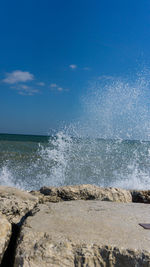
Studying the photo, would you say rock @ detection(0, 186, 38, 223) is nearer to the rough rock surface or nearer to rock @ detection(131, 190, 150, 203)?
the rough rock surface

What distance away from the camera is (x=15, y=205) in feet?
8.86

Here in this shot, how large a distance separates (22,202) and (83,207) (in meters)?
0.69

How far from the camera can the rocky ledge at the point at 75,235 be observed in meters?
1.68

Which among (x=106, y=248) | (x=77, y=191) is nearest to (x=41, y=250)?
(x=106, y=248)

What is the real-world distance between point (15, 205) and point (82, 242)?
117 cm

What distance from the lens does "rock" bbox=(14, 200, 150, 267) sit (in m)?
1.67

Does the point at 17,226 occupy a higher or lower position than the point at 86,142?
lower

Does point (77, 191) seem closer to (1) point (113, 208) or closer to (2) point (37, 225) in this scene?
(1) point (113, 208)

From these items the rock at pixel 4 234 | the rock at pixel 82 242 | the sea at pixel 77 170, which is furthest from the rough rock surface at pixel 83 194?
the sea at pixel 77 170

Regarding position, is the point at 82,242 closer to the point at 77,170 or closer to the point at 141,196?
the point at 141,196

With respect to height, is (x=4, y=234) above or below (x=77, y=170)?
below

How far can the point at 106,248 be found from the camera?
1720mm

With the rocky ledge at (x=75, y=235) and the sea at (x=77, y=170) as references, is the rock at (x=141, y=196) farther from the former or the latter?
the sea at (x=77, y=170)

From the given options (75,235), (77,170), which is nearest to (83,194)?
(75,235)
